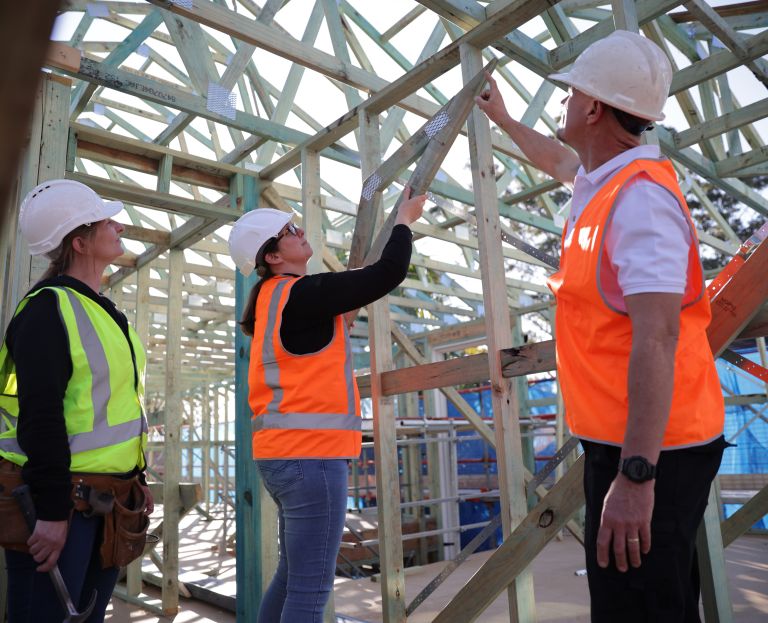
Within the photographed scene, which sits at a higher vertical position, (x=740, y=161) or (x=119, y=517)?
(x=740, y=161)

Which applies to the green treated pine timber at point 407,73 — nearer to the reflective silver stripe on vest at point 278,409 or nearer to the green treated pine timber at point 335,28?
the green treated pine timber at point 335,28

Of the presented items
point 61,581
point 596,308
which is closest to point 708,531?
point 596,308

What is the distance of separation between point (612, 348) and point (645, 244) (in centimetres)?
22

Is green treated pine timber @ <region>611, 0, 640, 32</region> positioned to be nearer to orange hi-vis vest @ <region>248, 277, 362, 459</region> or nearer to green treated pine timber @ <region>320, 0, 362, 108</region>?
orange hi-vis vest @ <region>248, 277, 362, 459</region>

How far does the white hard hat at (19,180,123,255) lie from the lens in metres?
1.98

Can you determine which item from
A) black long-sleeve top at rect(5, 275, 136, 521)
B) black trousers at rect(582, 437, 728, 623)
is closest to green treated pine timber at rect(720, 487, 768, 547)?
black trousers at rect(582, 437, 728, 623)

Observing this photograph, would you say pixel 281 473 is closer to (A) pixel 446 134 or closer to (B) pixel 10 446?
(B) pixel 10 446

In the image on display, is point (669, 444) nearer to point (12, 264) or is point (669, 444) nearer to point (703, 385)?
point (703, 385)

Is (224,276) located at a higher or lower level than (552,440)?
higher

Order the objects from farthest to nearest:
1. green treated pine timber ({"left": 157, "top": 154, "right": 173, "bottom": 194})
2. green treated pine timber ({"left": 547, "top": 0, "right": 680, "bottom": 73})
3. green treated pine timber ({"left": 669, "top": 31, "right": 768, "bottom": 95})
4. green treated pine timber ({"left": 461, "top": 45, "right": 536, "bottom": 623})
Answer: green treated pine timber ({"left": 157, "top": 154, "right": 173, "bottom": 194})
green treated pine timber ({"left": 669, "top": 31, "right": 768, "bottom": 95})
green treated pine timber ({"left": 547, "top": 0, "right": 680, "bottom": 73})
green treated pine timber ({"left": 461, "top": 45, "right": 536, "bottom": 623})

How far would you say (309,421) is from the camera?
2051mm

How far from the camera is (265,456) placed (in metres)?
2.09

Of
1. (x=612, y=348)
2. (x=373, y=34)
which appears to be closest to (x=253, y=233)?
(x=612, y=348)

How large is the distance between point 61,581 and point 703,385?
1.58 metres
